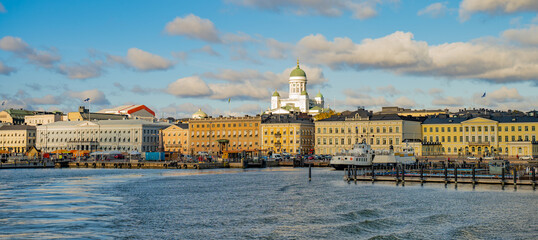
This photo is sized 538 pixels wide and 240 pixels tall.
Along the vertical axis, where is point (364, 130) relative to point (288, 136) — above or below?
above

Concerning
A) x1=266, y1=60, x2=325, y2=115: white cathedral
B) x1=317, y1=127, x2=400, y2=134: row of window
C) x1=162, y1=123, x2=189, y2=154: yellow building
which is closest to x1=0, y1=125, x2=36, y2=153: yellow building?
x1=162, y1=123, x2=189, y2=154: yellow building

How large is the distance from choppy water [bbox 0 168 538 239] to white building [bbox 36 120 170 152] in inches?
4017

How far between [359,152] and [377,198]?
138ft

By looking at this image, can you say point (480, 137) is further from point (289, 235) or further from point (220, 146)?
point (289, 235)

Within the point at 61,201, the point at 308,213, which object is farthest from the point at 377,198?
the point at 61,201

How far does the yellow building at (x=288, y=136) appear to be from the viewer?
454 ft

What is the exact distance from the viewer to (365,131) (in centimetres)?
12962

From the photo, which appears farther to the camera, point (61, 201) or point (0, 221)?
point (61, 201)

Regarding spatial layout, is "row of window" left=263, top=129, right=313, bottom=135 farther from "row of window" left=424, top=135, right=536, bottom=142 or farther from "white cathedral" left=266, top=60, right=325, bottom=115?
"white cathedral" left=266, top=60, right=325, bottom=115

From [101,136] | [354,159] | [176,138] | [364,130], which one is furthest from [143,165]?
[101,136]

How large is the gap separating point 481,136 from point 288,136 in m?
40.9

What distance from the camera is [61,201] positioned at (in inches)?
1838

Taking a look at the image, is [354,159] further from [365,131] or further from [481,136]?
[365,131]

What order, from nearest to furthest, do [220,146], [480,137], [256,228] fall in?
1. [256,228]
2. [480,137]
3. [220,146]
